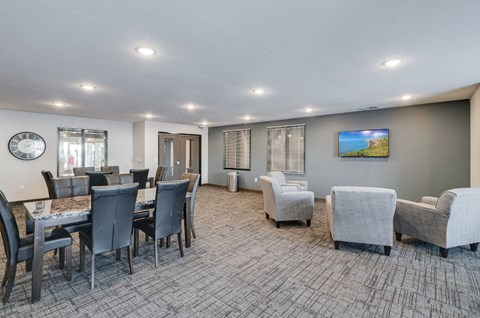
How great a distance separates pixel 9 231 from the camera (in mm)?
2104

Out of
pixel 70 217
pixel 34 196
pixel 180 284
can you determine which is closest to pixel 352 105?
pixel 180 284

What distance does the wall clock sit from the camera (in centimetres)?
612

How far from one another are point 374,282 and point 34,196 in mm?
8106

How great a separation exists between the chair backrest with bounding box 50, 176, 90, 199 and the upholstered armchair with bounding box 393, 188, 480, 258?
4.78 metres

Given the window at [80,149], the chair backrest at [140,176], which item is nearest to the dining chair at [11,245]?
the chair backrest at [140,176]

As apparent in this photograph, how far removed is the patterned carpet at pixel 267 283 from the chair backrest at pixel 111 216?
43 cm

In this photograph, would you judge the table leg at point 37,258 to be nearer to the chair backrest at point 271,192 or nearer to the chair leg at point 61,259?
the chair leg at point 61,259

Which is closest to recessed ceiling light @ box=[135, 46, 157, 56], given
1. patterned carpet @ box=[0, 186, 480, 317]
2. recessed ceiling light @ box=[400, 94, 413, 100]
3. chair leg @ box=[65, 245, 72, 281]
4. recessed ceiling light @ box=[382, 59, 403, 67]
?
chair leg @ box=[65, 245, 72, 281]

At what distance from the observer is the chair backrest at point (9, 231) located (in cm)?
207

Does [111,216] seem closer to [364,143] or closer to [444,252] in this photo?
[444,252]

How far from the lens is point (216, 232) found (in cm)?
411

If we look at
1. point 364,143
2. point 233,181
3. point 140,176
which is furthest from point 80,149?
point 364,143

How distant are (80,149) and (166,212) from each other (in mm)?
5960

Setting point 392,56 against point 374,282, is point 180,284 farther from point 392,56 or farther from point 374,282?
point 392,56
